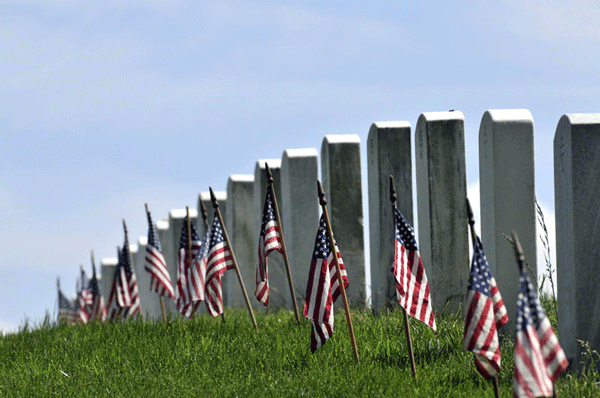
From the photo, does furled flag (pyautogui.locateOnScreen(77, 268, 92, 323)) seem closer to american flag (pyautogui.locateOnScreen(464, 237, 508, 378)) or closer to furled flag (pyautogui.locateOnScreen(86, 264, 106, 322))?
furled flag (pyautogui.locateOnScreen(86, 264, 106, 322))

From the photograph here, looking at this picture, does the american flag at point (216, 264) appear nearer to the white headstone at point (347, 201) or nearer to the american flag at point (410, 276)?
the white headstone at point (347, 201)

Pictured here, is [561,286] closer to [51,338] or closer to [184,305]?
[184,305]

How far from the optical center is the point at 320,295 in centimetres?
713

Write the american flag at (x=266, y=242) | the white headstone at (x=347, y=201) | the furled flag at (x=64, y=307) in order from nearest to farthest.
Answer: the american flag at (x=266, y=242), the white headstone at (x=347, y=201), the furled flag at (x=64, y=307)

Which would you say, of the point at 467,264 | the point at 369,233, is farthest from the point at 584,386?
the point at 369,233

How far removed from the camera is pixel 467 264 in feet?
29.8

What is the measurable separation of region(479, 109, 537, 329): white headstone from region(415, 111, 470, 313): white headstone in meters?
1.05

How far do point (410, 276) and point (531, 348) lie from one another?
5.43 ft

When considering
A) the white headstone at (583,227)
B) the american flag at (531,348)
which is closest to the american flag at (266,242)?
the white headstone at (583,227)

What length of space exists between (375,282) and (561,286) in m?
3.44

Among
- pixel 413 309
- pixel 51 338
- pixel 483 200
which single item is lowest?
pixel 51 338

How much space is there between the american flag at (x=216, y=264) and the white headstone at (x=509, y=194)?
122 inches

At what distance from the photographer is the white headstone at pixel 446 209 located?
356 inches

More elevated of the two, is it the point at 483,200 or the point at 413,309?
the point at 483,200
